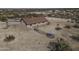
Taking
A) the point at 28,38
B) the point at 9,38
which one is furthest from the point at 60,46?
the point at 9,38

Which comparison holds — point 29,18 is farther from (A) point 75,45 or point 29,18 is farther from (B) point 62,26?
(A) point 75,45

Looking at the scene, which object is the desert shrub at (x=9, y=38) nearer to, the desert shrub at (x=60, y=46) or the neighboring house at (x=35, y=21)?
→ the neighboring house at (x=35, y=21)

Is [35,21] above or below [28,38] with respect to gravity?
above

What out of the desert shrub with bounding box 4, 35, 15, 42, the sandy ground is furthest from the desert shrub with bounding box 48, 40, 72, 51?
the desert shrub with bounding box 4, 35, 15, 42

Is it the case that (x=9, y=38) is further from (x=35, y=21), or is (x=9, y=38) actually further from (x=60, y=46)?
(x=60, y=46)

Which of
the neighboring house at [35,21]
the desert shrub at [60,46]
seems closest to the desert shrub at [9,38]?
the neighboring house at [35,21]

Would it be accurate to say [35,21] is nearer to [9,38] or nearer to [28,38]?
[28,38]

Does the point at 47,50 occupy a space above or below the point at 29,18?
below
